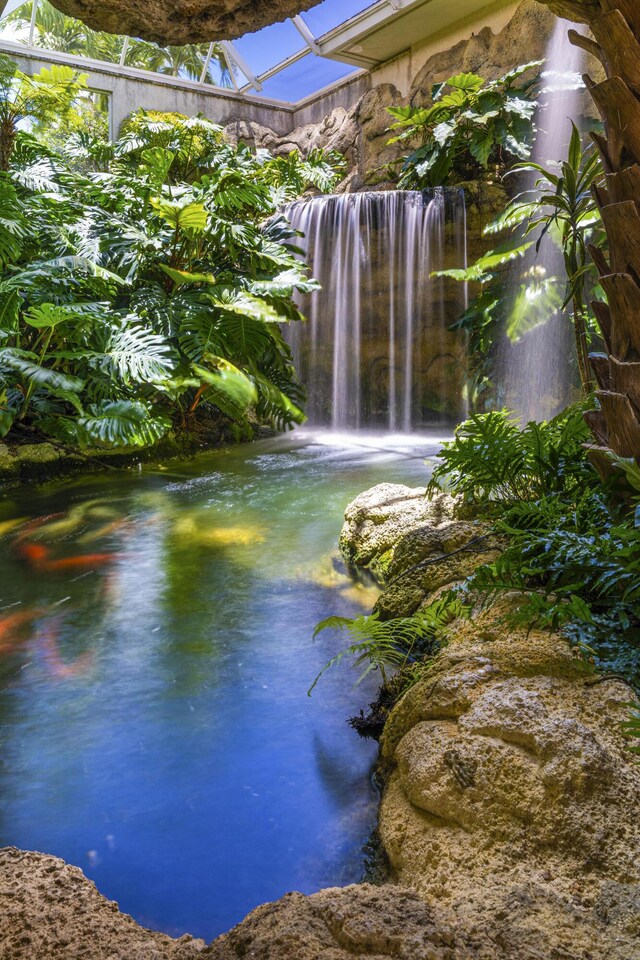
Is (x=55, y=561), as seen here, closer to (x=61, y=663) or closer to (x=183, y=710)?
(x=61, y=663)

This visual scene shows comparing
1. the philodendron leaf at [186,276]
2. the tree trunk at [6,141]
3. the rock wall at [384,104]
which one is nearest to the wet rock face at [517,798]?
the philodendron leaf at [186,276]

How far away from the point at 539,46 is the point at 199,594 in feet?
38.9

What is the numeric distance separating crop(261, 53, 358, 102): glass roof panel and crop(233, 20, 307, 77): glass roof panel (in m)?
0.34

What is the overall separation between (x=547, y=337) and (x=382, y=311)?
9.41ft

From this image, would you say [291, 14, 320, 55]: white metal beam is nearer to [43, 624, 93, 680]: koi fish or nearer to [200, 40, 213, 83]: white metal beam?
[200, 40, 213, 83]: white metal beam

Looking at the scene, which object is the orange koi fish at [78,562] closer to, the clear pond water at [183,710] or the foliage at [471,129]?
the clear pond water at [183,710]

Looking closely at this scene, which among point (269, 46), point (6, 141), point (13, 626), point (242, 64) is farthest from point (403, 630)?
point (242, 64)

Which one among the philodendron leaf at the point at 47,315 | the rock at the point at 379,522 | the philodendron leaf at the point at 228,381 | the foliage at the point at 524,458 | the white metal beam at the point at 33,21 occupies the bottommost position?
the rock at the point at 379,522

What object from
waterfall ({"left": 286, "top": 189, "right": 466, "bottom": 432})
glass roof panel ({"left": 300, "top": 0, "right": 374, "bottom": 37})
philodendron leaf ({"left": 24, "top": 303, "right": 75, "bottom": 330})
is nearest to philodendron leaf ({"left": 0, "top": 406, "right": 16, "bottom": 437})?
philodendron leaf ({"left": 24, "top": 303, "right": 75, "bottom": 330})

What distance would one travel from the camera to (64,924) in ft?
4.53

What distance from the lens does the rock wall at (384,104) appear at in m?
11.8

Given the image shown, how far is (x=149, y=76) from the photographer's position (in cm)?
1623

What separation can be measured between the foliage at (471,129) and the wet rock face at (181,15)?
27.2 feet

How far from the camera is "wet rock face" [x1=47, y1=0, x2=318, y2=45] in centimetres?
214
